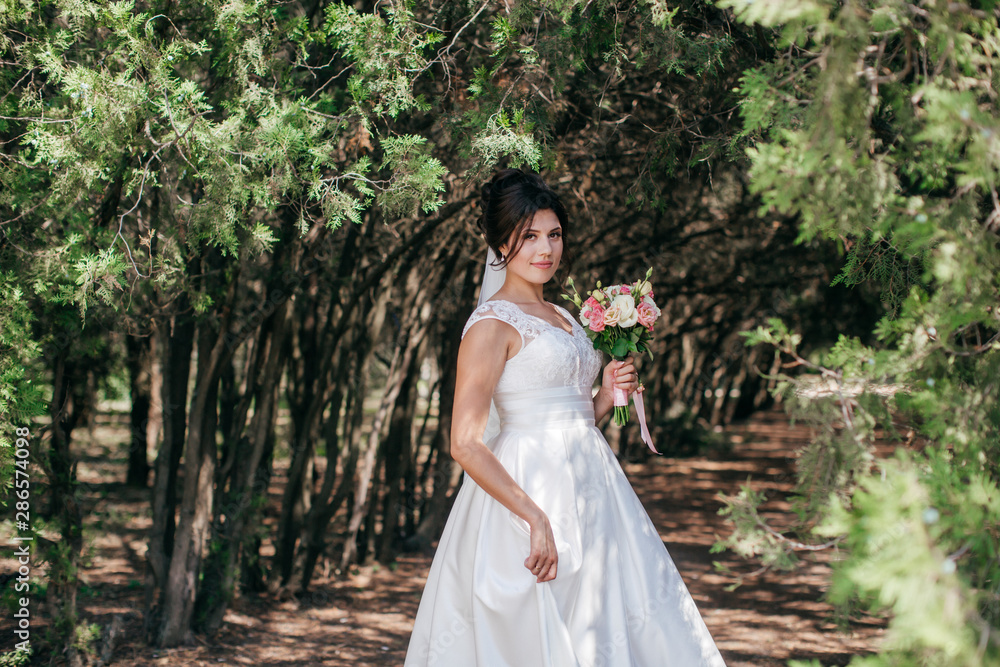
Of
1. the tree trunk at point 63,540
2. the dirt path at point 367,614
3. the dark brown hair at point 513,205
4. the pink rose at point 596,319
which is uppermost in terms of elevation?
the dark brown hair at point 513,205

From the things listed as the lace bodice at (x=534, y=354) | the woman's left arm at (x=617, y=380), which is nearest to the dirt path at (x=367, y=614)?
the woman's left arm at (x=617, y=380)

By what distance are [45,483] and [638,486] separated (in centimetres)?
915

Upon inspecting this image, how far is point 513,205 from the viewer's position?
8.88 feet

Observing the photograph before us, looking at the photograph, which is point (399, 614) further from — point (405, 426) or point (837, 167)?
point (837, 167)

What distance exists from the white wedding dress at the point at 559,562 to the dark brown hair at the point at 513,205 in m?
0.26

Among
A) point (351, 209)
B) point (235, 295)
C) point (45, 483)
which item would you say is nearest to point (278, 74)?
point (351, 209)

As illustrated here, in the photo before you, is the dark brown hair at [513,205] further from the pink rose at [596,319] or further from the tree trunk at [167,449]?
the tree trunk at [167,449]

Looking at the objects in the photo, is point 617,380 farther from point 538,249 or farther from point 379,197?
point 379,197

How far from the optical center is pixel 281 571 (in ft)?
17.4

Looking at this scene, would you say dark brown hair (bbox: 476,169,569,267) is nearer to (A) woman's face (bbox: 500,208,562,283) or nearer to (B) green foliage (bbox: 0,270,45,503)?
(A) woman's face (bbox: 500,208,562,283)

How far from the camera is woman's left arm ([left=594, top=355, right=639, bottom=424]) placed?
8.93 ft

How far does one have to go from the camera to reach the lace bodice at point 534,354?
260 centimetres

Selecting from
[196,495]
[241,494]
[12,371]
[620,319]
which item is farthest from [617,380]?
[241,494]

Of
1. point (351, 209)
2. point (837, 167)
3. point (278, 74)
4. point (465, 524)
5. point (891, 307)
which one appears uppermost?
point (278, 74)
